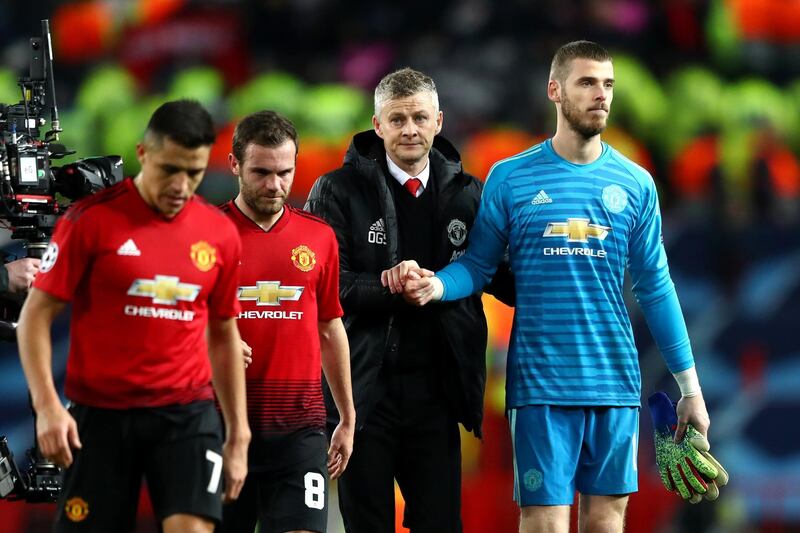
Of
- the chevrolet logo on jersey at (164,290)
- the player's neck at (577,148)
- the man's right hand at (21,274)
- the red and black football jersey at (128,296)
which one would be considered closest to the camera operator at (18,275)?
the man's right hand at (21,274)

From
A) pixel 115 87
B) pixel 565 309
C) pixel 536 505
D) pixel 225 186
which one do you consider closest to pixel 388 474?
pixel 536 505

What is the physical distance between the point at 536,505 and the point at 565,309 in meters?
0.68

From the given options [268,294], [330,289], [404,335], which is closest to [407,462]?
[404,335]

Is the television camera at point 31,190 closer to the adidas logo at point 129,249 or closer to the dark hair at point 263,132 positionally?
the dark hair at point 263,132

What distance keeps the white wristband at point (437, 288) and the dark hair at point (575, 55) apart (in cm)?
83

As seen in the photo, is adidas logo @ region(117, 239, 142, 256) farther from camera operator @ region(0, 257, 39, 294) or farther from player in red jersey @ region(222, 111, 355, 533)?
camera operator @ region(0, 257, 39, 294)

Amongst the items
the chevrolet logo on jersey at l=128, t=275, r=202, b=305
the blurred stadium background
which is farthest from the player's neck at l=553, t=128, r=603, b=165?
the blurred stadium background

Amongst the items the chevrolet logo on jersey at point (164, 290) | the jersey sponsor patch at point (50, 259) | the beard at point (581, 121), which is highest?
the beard at point (581, 121)

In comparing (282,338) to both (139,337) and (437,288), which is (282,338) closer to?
(437,288)

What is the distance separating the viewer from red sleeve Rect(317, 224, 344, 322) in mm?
4480

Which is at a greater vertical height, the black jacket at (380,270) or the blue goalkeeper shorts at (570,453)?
the black jacket at (380,270)

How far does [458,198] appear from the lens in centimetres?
489

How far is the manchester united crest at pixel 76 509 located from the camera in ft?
11.8

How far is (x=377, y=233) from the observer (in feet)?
15.8
